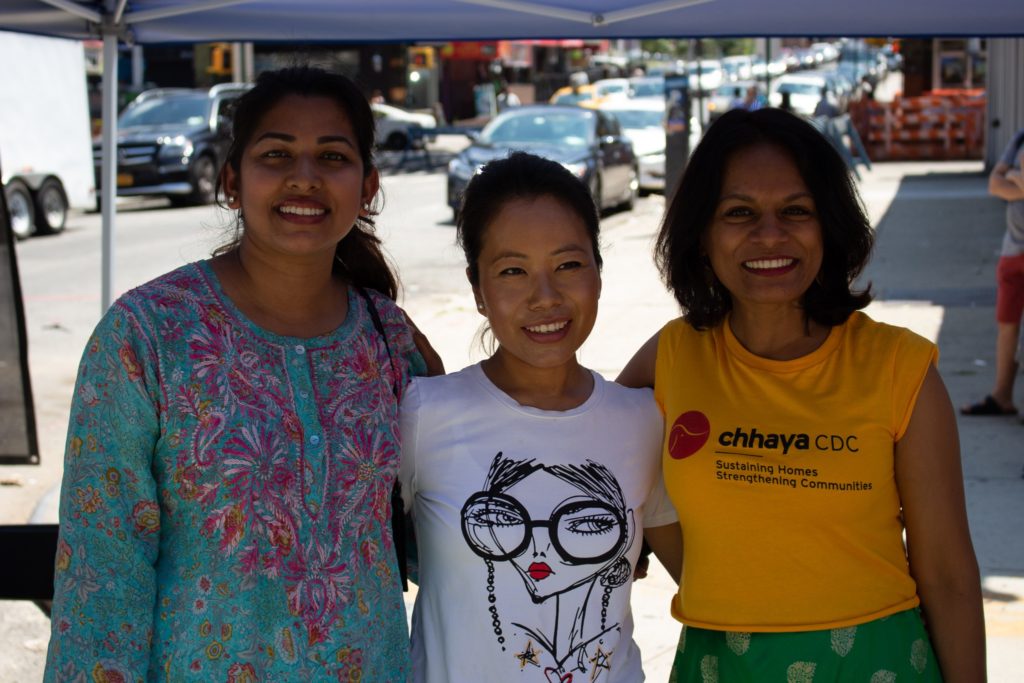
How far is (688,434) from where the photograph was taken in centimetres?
233

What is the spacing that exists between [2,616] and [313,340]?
3372 millimetres

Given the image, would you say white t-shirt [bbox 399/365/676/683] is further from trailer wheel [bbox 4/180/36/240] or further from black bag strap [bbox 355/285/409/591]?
trailer wheel [bbox 4/180/36/240]

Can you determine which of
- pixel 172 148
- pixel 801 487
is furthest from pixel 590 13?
pixel 172 148

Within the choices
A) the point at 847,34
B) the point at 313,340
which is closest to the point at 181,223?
the point at 847,34

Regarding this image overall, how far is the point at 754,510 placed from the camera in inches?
88.0

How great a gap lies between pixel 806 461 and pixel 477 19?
229 centimetres

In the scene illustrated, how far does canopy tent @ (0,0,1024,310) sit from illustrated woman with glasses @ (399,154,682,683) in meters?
1.37

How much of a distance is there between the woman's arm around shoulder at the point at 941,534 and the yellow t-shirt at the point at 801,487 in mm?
25

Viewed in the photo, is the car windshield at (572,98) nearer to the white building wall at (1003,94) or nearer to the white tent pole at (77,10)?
the white building wall at (1003,94)

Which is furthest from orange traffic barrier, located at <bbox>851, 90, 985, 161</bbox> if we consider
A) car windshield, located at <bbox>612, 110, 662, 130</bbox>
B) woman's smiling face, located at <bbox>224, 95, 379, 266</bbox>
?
woman's smiling face, located at <bbox>224, 95, 379, 266</bbox>

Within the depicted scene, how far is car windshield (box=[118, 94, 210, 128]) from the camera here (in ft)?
68.0

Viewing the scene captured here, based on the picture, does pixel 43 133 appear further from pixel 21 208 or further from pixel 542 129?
pixel 542 129

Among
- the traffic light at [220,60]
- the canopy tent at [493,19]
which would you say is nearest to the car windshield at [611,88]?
the traffic light at [220,60]

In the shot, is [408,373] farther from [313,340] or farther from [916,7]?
[916,7]
